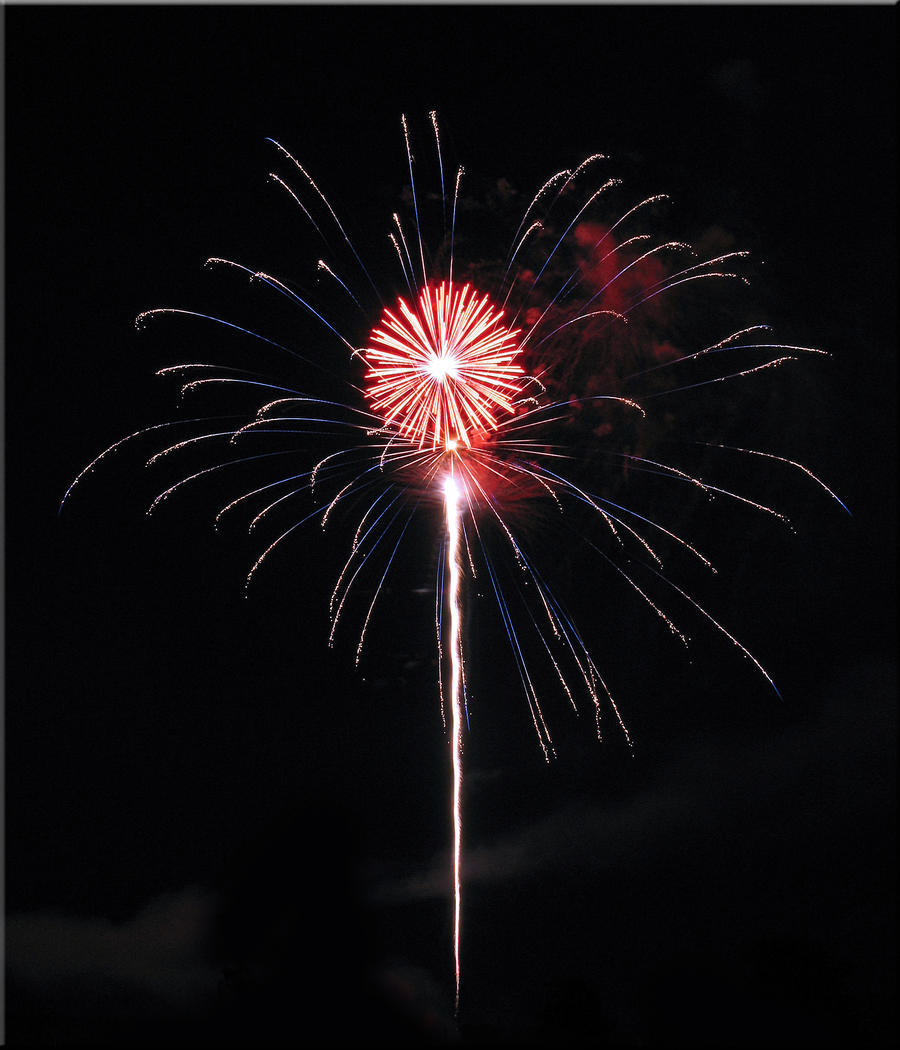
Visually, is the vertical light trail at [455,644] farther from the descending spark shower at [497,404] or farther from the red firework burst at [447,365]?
the red firework burst at [447,365]

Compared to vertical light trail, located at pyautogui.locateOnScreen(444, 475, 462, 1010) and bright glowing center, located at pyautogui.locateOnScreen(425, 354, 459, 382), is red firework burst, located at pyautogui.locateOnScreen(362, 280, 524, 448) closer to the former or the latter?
bright glowing center, located at pyautogui.locateOnScreen(425, 354, 459, 382)

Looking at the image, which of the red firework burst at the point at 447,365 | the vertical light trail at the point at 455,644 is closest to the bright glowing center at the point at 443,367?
the red firework burst at the point at 447,365

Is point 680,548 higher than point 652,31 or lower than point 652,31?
lower

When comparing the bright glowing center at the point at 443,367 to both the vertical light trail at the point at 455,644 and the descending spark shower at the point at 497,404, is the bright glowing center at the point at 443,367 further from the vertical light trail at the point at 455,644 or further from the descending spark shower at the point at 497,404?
the vertical light trail at the point at 455,644

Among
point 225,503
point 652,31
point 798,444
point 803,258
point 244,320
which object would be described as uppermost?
point 652,31

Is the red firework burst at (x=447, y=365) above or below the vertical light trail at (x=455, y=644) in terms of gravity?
above

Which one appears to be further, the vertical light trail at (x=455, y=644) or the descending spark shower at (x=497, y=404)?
the vertical light trail at (x=455, y=644)

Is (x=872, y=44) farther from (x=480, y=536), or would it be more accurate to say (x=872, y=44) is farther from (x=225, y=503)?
(x=225, y=503)

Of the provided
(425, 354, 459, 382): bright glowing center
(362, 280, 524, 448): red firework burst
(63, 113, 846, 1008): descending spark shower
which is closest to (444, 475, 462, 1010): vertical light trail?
(63, 113, 846, 1008): descending spark shower

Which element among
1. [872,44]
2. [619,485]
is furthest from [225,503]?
[872,44]
